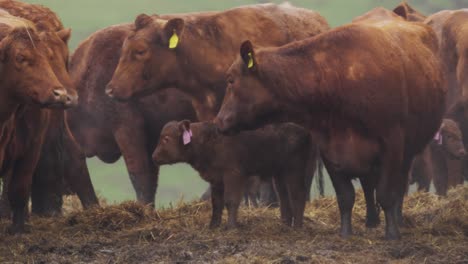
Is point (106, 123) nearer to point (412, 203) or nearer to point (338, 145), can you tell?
point (412, 203)

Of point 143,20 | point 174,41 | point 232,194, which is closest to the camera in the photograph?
point 232,194

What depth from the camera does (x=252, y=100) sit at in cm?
1004

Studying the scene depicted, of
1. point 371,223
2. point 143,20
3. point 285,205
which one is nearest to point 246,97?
point 285,205

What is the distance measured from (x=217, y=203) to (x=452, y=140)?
5526mm

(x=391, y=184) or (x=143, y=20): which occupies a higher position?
(x=143, y=20)

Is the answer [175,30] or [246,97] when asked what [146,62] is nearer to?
[175,30]

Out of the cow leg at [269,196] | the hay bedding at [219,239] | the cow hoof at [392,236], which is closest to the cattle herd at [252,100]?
the cow hoof at [392,236]

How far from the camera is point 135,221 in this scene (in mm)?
10438

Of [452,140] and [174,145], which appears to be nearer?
[174,145]

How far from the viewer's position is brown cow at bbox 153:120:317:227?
10500 mm

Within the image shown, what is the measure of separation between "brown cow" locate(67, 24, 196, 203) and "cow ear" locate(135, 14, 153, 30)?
45.4 inches

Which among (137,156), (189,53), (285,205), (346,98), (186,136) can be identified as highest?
(346,98)

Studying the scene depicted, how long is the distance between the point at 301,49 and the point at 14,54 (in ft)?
7.88

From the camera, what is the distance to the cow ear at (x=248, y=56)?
9.98m
